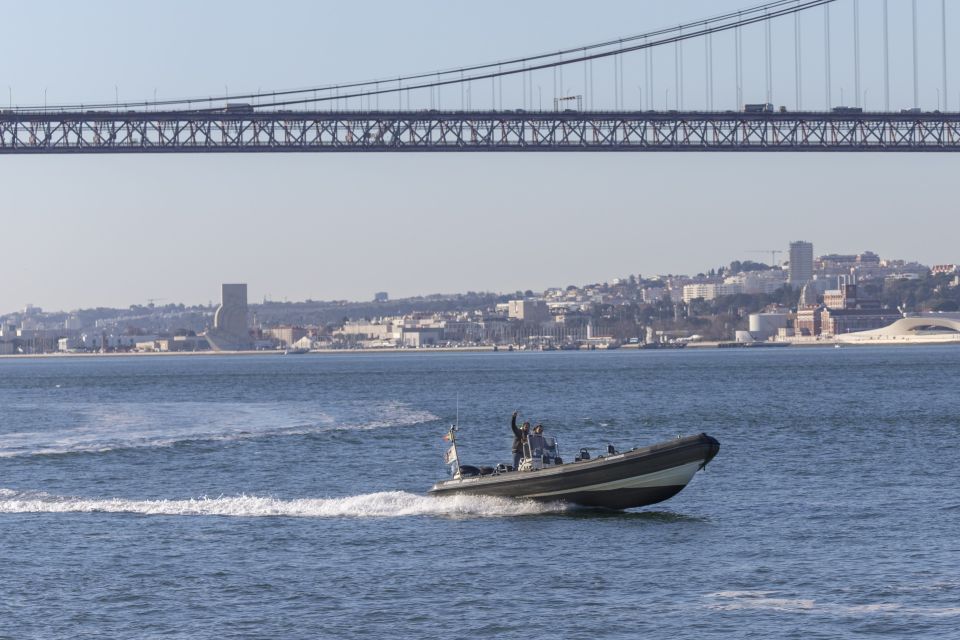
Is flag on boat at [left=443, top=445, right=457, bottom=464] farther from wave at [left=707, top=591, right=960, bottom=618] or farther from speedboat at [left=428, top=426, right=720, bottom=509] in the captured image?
wave at [left=707, top=591, right=960, bottom=618]

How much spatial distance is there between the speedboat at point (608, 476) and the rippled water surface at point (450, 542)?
13.2 inches

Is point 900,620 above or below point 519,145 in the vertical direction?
below

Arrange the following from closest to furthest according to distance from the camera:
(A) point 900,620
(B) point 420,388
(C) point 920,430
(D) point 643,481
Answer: (A) point 900,620
(D) point 643,481
(C) point 920,430
(B) point 420,388

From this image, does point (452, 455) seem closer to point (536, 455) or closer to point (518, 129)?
point (536, 455)

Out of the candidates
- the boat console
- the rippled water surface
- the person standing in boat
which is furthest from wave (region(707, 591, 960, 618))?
the person standing in boat

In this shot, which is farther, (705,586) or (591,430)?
(591,430)

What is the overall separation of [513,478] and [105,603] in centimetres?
934

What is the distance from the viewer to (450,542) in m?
25.5

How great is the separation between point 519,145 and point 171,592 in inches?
3022

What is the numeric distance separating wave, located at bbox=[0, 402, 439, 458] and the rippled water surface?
417mm

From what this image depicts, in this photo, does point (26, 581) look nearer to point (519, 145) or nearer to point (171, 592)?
point (171, 592)

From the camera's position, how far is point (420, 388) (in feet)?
322

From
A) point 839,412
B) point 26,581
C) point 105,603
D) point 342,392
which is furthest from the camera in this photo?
point 342,392

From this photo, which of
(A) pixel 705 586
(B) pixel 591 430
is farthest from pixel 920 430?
(A) pixel 705 586
